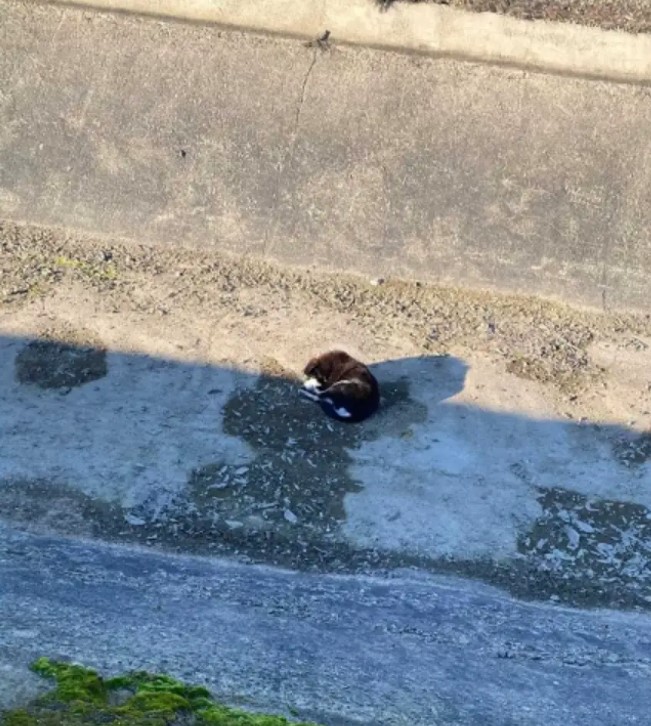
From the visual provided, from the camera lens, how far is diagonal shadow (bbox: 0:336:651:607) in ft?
38.2

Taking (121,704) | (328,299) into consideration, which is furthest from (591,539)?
(121,704)

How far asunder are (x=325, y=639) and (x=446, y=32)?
10.8 m

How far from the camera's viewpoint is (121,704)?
25.7 feet

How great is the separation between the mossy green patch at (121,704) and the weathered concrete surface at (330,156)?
27.8ft

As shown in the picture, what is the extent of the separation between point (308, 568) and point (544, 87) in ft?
29.7

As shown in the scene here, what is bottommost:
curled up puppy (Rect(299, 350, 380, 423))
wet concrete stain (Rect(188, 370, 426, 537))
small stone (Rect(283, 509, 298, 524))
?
small stone (Rect(283, 509, 298, 524))

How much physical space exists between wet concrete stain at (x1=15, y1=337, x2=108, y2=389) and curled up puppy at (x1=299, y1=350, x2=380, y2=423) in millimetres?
2532

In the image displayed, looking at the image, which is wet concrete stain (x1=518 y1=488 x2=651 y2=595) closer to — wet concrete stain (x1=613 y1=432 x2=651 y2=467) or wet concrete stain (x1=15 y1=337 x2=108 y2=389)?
wet concrete stain (x1=613 y1=432 x2=651 y2=467)

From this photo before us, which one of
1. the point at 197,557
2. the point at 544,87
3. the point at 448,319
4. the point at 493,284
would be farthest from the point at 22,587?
the point at 544,87

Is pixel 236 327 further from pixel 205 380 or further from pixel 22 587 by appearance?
pixel 22 587

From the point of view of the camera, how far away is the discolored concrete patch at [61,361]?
44.3ft

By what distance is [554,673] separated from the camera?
9633 millimetres

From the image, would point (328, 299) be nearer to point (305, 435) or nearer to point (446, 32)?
point (305, 435)

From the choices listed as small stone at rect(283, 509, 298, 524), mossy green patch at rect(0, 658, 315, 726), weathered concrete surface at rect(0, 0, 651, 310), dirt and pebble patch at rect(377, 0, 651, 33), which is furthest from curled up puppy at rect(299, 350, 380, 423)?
dirt and pebble patch at rect(377, 0, 651, 33)
